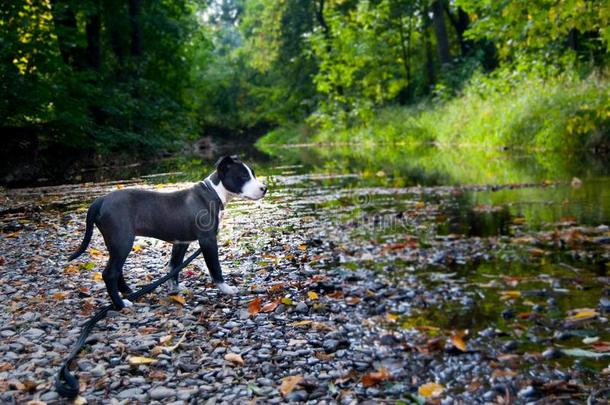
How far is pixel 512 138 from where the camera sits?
66.0 feet

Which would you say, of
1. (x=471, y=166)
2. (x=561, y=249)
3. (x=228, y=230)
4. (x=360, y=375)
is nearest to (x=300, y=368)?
(x=360, y=375)

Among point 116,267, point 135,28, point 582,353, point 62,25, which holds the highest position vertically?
point 135,28

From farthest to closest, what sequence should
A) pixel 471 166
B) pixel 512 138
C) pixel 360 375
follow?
pixel 512 138, pixel 471 166, pixel 360 375

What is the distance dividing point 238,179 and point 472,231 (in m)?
3.70

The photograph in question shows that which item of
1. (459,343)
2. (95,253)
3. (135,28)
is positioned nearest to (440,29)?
(135,28)

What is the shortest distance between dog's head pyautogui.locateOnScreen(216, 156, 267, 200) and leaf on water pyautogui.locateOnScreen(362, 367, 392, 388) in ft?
8.36

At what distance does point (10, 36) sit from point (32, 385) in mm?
17844

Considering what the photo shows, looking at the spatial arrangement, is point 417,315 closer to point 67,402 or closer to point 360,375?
point 360,375

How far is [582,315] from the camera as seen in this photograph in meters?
4.55

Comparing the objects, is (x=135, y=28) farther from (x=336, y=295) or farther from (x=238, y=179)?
(x=336, y=295)

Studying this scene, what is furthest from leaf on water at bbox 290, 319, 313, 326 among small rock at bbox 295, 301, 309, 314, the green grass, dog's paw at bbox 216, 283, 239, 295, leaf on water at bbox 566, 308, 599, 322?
the green grass

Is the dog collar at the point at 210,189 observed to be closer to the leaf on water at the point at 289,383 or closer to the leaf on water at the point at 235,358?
the leaf on water at the point at 235,358

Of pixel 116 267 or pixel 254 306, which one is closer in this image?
pixel 254 306

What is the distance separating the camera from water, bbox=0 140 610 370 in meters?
4.78
